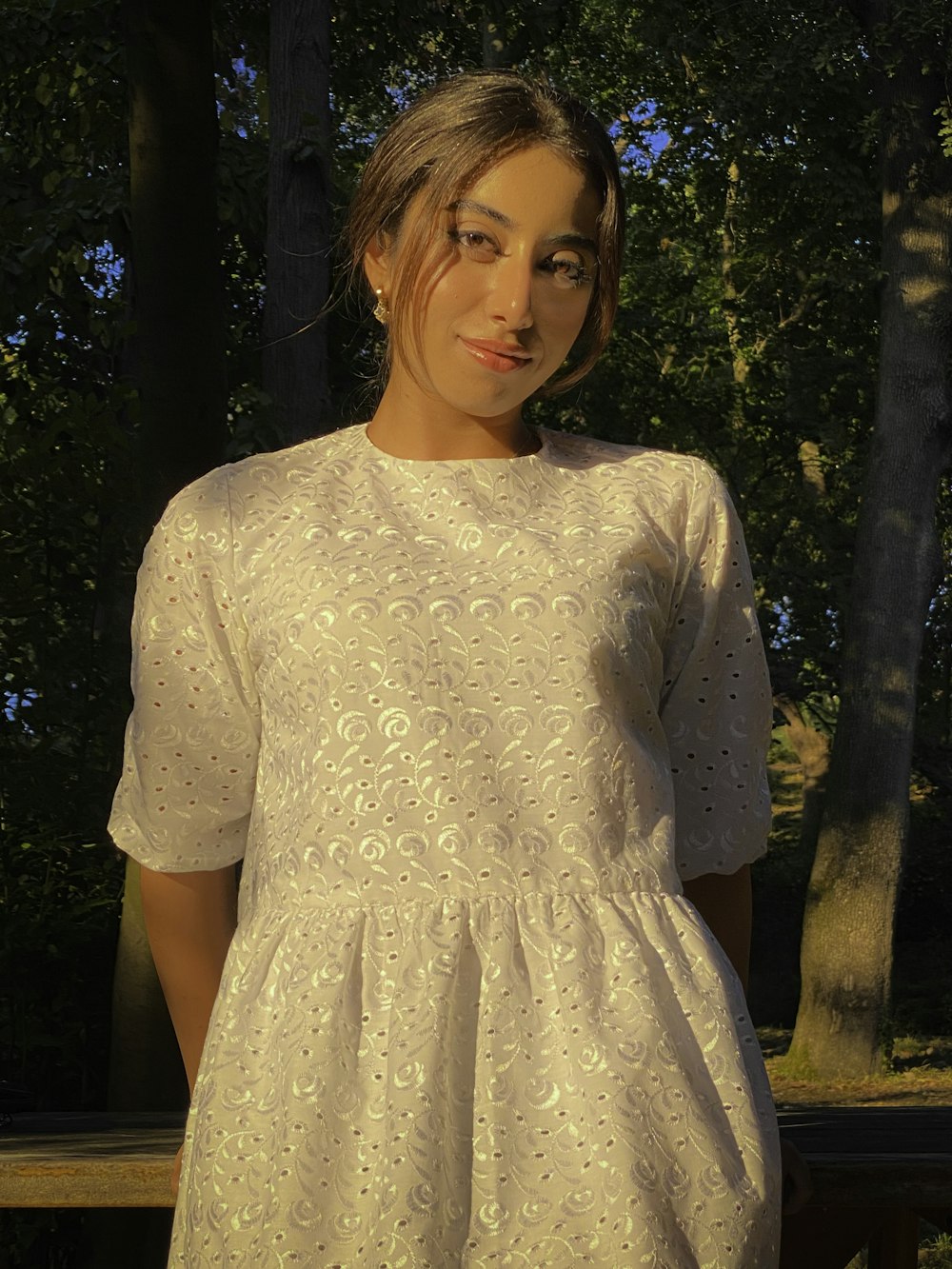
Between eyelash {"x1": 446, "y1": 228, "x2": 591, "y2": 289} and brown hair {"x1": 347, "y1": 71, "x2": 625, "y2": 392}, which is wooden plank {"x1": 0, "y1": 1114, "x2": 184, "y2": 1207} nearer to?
brown hair {"x1": 347, "y1": 71, "x2": 625, "y2": 392}

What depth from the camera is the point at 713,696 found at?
2.22 m

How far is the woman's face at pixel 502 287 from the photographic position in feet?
6.88

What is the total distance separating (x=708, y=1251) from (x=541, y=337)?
110 centimetres

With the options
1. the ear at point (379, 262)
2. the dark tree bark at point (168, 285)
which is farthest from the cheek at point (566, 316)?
the dark tree bark at point (168, 285)

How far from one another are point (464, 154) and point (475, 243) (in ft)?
0.35

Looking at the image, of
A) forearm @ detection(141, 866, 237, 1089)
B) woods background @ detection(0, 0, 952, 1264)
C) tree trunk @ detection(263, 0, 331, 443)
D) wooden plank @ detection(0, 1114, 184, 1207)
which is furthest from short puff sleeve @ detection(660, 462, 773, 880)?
tree trunk @ detection(263, 0, 331, 443)

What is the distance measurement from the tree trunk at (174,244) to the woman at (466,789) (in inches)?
75.6

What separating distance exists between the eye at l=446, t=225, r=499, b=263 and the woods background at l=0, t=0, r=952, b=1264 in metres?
0.75

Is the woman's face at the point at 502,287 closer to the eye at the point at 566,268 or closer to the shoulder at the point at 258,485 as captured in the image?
the eye at the point at 566,268

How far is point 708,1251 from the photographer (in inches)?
73.1

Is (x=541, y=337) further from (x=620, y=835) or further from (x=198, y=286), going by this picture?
(x=198, y=286)

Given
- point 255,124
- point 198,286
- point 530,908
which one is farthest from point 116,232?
point 255,124

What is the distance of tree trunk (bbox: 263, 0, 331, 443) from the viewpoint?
6.93 metres

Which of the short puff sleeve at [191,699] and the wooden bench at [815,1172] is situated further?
the wooden bench at [815,1172]
